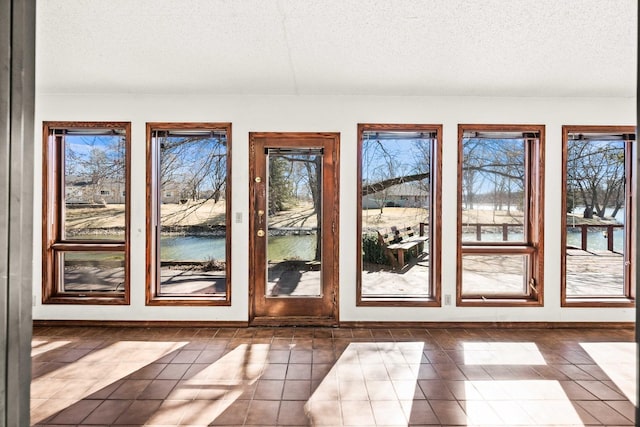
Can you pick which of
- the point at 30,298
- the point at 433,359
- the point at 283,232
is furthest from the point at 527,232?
the point at 30,298

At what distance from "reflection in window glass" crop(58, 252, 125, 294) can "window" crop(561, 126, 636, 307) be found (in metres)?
4.83

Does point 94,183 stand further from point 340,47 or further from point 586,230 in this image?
point 586,230

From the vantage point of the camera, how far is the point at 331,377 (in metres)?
3.01

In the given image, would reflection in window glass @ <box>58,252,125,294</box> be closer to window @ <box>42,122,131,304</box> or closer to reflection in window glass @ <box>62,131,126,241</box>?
window @ <box>42,122,131,304</box>

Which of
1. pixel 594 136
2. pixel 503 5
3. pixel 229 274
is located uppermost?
pixel 503 5

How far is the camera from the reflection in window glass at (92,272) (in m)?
4.41

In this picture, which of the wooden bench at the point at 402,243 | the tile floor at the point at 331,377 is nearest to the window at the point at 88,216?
the tile floor at the point at 331,377

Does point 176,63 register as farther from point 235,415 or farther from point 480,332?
point 480,332

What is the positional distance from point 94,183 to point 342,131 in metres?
2.77

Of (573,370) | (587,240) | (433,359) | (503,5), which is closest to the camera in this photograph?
(503,5)

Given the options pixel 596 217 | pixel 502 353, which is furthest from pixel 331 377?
pixel 596 217

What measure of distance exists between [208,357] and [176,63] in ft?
8.19

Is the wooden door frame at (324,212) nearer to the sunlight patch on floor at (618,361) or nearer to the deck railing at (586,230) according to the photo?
the deck railing at (586,230)

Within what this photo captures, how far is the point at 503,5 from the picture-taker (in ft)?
7.95
